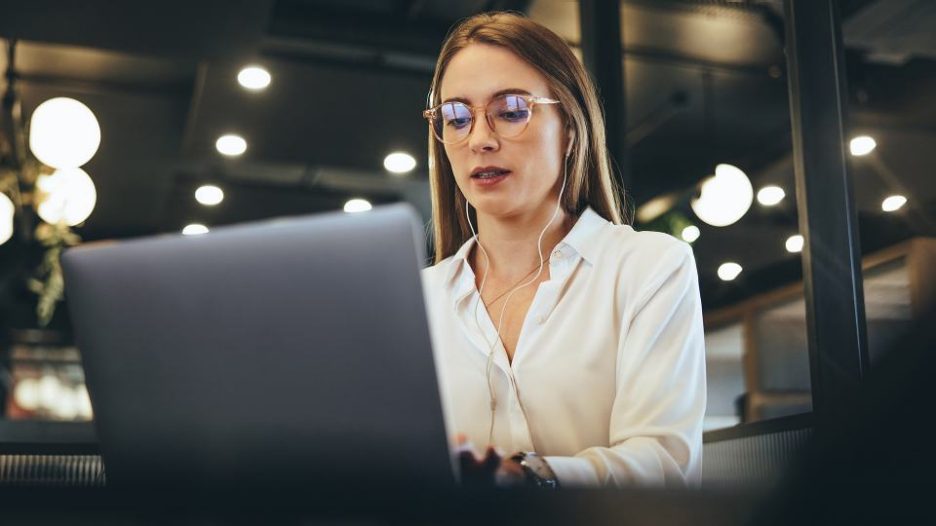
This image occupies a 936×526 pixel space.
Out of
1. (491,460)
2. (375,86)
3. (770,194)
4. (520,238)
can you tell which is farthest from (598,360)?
(770,194)

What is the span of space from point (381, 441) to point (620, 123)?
2.40 m

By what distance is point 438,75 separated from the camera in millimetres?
1939

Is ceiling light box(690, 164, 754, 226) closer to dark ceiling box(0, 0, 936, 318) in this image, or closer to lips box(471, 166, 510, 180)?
dark ceiling box(0, 0, 936, 318)

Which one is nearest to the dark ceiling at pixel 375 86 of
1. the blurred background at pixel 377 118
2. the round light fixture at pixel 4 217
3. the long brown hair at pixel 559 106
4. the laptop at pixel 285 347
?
the blurred background at pixel 377 118

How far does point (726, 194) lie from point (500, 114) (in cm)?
411

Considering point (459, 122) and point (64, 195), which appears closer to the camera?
point (459, 122)

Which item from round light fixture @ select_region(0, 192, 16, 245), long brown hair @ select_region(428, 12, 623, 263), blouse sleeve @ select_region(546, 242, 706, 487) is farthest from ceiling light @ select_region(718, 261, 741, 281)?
blouse sleeve @ select_region(546, 242, 706, 487)

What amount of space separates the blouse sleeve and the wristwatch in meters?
0.10

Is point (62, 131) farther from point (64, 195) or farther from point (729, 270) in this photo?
point (729, 270)

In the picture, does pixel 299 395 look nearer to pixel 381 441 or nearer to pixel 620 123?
pixel 381 441

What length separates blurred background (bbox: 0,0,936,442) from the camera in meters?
3.90

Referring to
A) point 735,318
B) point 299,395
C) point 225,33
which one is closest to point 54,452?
point 299,395

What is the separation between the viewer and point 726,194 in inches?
220

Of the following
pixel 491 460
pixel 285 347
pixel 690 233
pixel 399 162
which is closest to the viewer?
pixel 285 347
